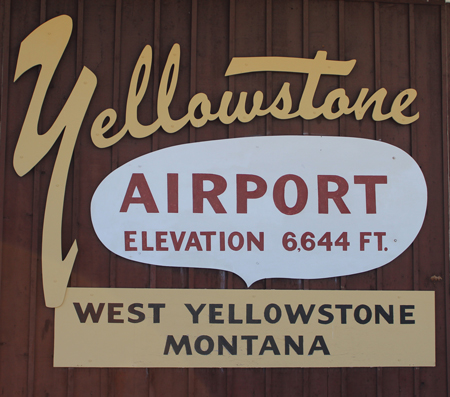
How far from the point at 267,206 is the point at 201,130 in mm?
748

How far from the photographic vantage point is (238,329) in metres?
2.96

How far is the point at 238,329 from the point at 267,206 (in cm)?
92

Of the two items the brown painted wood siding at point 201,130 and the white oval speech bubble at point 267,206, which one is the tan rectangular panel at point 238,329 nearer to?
the brown painted wood siding at point 201,130

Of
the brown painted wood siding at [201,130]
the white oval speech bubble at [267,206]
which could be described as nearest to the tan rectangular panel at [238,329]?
the brown painted wood siding at [201,130]

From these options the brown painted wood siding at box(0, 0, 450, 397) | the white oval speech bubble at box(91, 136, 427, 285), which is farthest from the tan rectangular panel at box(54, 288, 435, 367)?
the white oval speech bubble at box(91, 136, 427, 285)

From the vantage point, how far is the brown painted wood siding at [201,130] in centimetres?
294

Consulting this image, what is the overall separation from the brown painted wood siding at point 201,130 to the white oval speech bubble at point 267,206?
0.29 feet

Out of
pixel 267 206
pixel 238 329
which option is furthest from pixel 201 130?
pixel 238 329

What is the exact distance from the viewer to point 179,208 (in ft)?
9.84

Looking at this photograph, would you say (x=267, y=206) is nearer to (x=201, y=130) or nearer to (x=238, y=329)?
(x=201, y=130)

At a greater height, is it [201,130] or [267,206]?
[201,130]

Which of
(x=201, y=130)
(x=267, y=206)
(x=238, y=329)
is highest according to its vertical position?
(x=201, y=130)

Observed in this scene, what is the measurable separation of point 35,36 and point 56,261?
1672 mm

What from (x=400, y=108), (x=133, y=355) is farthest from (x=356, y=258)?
(x=133, y=355)
